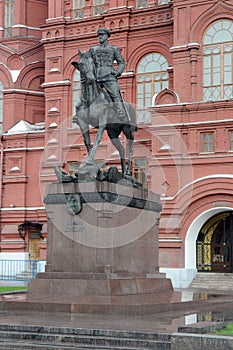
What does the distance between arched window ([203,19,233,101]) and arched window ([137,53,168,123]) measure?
3.46 metres

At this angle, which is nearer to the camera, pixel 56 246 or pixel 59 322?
pixel 59 322

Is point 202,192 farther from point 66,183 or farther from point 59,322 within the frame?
point 59,322

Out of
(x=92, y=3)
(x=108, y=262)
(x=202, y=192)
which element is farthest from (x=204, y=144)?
(x=108, y=262)

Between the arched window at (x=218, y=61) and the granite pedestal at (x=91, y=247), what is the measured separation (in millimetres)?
15766

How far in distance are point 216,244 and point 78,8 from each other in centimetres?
1452

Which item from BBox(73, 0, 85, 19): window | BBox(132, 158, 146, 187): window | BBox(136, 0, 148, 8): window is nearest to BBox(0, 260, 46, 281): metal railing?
BBox(132, 158, 146, 187): window

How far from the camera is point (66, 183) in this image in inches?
522

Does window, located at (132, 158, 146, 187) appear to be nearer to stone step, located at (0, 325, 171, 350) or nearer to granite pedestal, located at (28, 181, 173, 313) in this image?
granite pedestal, located at (28, 181, 173, 313)

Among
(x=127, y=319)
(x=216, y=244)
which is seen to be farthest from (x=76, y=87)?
(x=127, y=319)

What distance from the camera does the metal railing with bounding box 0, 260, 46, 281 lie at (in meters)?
30.4

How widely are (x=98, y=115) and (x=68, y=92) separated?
20.3 meters

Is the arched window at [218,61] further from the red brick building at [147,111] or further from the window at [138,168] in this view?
the window at [138,168]

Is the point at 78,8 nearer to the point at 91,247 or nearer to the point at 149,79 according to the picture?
the point at 149,79

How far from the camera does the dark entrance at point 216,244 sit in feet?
92.3
